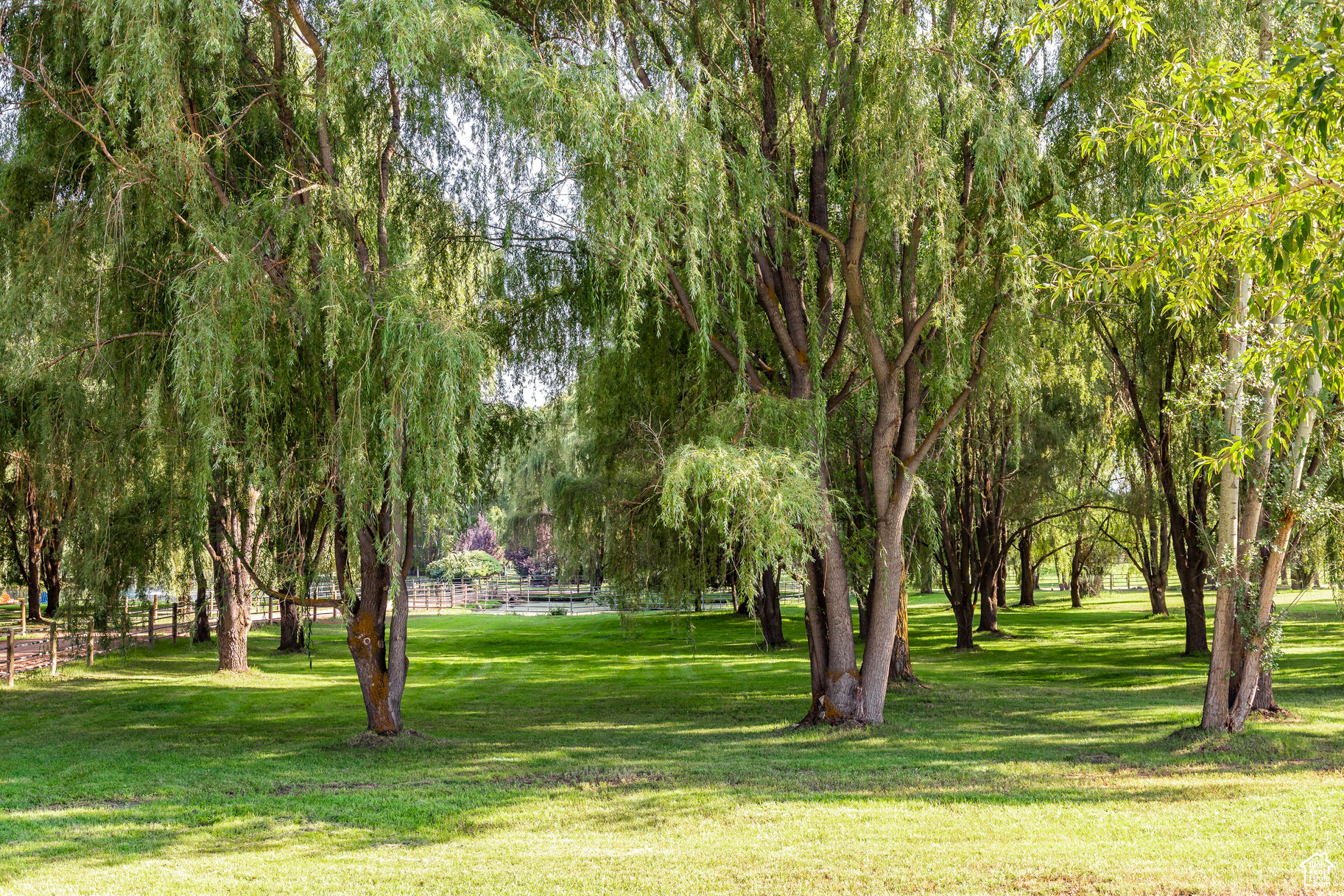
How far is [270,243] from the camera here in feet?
31.5

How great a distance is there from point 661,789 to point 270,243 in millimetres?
6164

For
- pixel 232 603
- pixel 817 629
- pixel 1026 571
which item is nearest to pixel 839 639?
pixel 817 629

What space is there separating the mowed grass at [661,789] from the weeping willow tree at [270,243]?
7.43ft

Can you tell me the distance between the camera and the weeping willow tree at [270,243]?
28.2 feet

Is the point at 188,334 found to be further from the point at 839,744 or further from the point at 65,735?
the point at 839,744

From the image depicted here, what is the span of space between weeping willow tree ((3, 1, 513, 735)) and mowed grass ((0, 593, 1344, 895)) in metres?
2.26

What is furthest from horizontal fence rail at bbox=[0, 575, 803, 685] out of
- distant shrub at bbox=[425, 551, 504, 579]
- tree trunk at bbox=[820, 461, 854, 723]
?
tree trunk at bbox=[820, 461, 854, 723]

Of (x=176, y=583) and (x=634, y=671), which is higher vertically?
(x=176, y=583)

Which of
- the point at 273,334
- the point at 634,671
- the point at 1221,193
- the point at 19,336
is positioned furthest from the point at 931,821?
the point at 634,671

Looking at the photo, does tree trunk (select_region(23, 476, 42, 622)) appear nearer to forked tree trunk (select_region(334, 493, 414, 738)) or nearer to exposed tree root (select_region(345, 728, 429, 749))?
forked tree trunk (select_region(334, 493, 414, 738))

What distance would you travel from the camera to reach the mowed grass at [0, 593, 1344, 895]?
6.19 meters

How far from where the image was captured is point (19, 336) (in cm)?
1023

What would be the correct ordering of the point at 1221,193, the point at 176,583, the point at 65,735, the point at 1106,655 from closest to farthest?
the point at 1221,193, the point at 65,735, the point at 176,583, the point at 1106,655

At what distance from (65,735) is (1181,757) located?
12.1m
